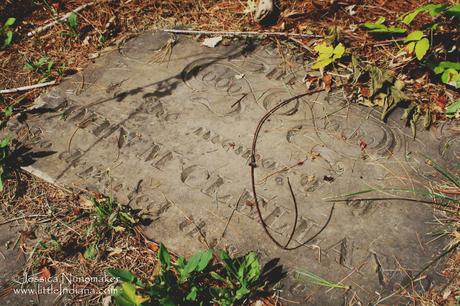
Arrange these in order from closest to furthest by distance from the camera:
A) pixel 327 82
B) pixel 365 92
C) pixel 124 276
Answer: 1. pixel 124 276
2. pixel 365 92
3. pixel 327 82

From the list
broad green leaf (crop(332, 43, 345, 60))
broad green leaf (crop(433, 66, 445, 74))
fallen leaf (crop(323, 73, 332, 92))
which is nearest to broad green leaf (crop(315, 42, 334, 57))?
broad green leaf (crop(332, 43, 345, 60))

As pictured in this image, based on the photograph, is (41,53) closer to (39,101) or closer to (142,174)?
(39,101)

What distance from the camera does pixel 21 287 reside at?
189cm

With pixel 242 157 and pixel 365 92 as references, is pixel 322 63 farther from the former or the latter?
pixel 242 157

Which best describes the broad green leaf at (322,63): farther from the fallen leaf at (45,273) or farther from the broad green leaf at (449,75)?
the fallen leaf at (45,273)

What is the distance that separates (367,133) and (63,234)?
189 centimetres

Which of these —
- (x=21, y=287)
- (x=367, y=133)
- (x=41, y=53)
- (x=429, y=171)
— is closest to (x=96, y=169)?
(x=21, y=287)

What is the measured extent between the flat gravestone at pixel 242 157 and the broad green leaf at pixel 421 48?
0.43 metres

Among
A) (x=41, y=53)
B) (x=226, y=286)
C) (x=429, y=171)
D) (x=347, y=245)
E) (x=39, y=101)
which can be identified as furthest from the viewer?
(x=41, y=53)

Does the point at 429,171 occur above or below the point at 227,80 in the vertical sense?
below

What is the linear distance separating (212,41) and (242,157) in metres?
1.13

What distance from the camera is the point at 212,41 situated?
9.73 feet

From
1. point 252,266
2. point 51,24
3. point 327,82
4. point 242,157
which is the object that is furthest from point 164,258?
point 51,24

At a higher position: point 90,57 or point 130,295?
point 90,57
